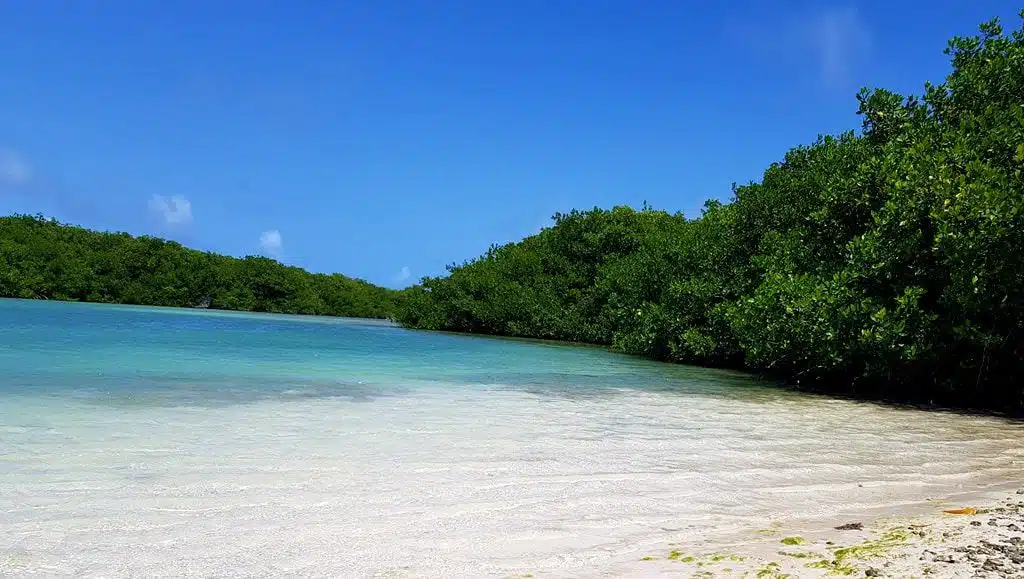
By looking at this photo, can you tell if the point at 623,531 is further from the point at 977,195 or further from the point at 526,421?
the point at 977,195

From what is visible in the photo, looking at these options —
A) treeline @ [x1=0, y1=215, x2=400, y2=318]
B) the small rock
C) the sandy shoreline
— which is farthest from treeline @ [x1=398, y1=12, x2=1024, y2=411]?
treeline @ [x1=0, y1=215, x2=400, y2=318]

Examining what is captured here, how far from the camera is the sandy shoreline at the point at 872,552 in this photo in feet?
10.4

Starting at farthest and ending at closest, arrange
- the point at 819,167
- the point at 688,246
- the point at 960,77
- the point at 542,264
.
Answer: the point at 542,264 < the point at 688,246 < the point at 819,167 < the point at 960,77

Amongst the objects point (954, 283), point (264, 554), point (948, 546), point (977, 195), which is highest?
point (977, 195)

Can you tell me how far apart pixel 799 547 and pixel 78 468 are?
4564 mm

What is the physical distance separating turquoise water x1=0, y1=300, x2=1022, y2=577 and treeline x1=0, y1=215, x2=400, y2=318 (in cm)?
5166

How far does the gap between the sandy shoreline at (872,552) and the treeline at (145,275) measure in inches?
2419

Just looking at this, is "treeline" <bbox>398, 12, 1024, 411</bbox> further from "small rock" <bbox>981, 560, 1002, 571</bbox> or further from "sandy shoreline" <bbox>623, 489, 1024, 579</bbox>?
"small rock" <bbox>981, 560, 1002, 571</bbox>

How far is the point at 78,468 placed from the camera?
505 cm

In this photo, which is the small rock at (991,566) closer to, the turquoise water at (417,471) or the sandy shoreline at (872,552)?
the sandy shoreline at (872,552)

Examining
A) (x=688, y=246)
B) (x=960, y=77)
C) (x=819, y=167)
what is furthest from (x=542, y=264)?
(x=960, y=77)

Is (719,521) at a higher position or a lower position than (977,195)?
lower

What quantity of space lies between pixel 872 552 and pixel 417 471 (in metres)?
3.05

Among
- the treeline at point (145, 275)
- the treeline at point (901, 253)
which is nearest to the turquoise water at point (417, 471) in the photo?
the treeline at point (901, 253)
